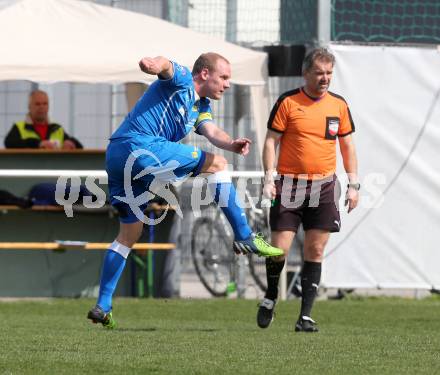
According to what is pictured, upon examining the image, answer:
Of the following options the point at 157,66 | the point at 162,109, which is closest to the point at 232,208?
the point at 162,109

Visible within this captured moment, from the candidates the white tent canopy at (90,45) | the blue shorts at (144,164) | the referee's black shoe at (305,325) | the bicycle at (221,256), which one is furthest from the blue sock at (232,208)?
the bicycle at (221,256)

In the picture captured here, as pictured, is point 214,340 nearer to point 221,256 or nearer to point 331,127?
point 331,127

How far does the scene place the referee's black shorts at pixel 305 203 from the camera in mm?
8781

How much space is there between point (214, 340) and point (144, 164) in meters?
1.17

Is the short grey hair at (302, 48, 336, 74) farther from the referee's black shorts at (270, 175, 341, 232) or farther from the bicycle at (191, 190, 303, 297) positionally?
the bicycle at (191, 190, 303, 297)

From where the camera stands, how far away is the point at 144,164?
309 inches

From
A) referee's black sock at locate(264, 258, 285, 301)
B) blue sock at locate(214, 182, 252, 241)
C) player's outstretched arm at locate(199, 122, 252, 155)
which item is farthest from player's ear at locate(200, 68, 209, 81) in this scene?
referee's black sock at locate(264, 258, 285, 301)

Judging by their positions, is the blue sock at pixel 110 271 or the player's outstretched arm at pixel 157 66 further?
the blue sock at pixel 110 271

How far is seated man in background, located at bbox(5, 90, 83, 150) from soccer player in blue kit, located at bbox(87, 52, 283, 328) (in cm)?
506

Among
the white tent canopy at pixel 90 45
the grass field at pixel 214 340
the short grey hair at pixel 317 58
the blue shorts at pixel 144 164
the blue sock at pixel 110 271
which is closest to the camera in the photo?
the grass field at pixel 214 340

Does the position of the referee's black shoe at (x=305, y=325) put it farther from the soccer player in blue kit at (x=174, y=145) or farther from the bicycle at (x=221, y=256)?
the bicycle at (x=221, y=256)

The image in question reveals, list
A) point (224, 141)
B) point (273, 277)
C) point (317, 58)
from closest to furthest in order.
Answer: point (224, 141), point (317, 58), point (273, 277)

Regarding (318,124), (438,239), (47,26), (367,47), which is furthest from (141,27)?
(318,124)

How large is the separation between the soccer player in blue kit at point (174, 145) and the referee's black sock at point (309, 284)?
927mm
